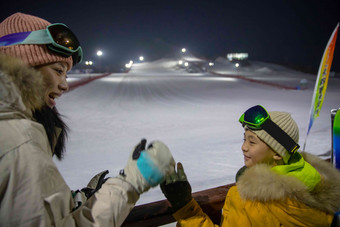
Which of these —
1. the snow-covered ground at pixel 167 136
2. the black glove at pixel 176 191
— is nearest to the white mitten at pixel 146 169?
the black glove at pixel 176 191

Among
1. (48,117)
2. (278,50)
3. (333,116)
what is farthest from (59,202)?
(278,50)

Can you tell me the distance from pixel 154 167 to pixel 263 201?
2.23 ft

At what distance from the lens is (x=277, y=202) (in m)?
1.28

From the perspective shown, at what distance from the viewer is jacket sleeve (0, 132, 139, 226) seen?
0.76 meters

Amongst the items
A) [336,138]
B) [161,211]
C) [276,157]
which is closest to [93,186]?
[161,211]

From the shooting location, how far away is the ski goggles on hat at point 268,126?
1575mm

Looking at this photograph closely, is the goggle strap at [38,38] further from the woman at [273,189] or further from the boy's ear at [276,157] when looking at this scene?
the boy's ear at [276,157]

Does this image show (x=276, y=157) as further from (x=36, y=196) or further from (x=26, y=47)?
(x=26, y=47)

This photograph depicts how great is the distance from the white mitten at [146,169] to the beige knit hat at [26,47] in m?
0.79

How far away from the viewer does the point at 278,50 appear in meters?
120

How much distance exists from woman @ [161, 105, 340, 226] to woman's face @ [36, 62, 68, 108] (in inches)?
34.7

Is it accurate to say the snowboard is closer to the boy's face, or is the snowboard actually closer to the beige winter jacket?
the boy's face

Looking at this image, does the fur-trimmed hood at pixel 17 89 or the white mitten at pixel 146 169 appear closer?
the fur-trimmed hood at pixel 17 89

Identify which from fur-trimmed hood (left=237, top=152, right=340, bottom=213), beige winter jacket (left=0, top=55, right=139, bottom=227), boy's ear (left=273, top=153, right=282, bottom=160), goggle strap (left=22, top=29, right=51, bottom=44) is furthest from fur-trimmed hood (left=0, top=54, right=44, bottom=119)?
boy's ear (left=273, top=153, right=282, bottom=160)
